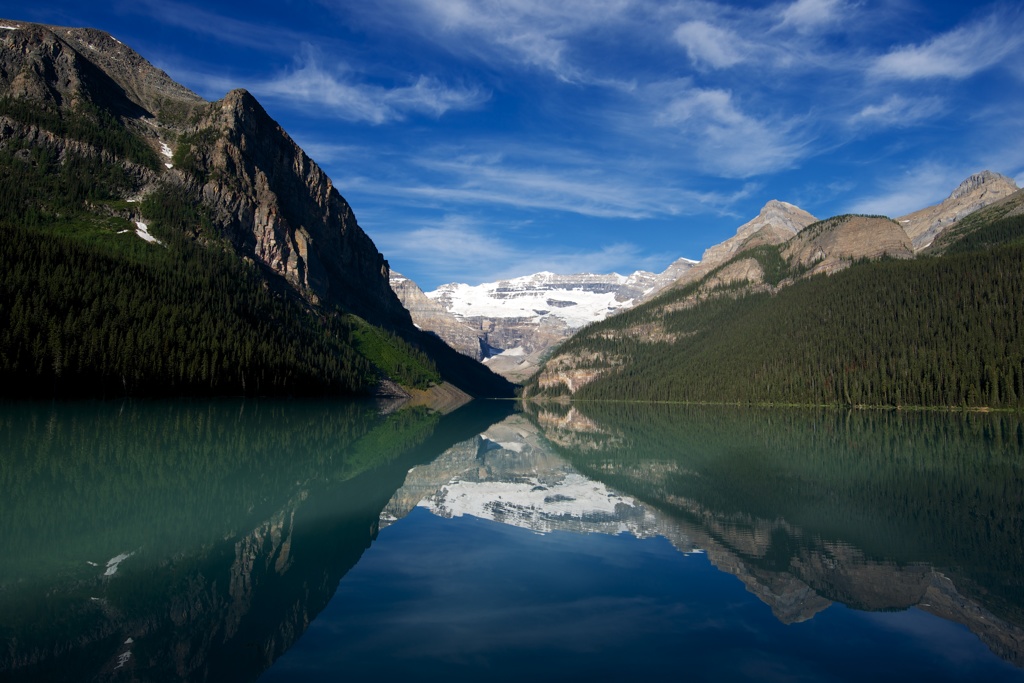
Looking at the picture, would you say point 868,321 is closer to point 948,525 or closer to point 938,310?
point 938,310

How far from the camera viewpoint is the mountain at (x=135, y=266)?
89.1 m

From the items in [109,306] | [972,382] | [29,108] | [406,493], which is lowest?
[406,493]

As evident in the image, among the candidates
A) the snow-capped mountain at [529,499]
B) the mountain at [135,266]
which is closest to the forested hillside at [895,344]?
the mountain at [135,266]

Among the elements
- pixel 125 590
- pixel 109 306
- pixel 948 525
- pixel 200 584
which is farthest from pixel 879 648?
pixel 109 306

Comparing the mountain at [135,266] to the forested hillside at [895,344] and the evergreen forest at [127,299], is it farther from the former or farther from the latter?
the forested hillside at [895,344]

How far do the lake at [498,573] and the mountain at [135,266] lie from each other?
62.5 meters

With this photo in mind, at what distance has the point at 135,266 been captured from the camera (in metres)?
120

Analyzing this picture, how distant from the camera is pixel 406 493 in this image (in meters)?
29.1

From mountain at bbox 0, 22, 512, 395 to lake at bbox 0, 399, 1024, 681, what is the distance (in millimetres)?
62513

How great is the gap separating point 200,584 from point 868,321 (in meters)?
171

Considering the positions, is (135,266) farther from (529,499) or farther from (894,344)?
(894,344)

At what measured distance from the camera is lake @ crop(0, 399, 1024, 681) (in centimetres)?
1108

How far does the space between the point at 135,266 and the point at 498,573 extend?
12726 centimetres

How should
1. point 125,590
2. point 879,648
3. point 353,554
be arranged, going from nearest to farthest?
1. point 879,648
2. point 125,590
3. point 353,554
